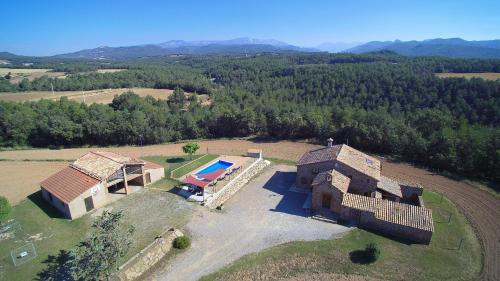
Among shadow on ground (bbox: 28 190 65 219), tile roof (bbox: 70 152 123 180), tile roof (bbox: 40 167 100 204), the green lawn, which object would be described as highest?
tile roof (bbox: 70 152 123 180)

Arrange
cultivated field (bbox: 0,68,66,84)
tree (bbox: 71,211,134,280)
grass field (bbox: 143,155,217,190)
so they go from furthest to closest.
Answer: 1. cultivated field (bbox: 0,68,66,84)
2. grass field (bbox: 143,155,217,190)
3. tree (bbox: 71,211,134,280)

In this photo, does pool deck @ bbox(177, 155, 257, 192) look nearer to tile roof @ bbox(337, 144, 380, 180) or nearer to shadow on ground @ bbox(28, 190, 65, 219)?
tile roof @ bbox(337, 144, 380, 180)

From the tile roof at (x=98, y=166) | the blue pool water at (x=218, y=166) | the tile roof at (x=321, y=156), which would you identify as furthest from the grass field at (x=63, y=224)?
the tile roof at (x=321, y=156)

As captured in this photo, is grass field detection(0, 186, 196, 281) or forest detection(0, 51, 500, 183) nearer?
grass field detection(0, 186, 196, 281)

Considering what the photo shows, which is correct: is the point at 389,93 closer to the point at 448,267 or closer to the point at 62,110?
the point at 448,267

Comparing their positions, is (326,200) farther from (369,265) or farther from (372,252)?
(369,265)

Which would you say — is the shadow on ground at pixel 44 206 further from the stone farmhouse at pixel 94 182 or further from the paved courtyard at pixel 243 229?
the paved courtyard at pixel 243 229

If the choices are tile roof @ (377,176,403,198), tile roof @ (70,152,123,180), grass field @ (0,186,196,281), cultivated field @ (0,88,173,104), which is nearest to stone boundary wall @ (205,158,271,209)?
grass field @ (0,186,196,281)
